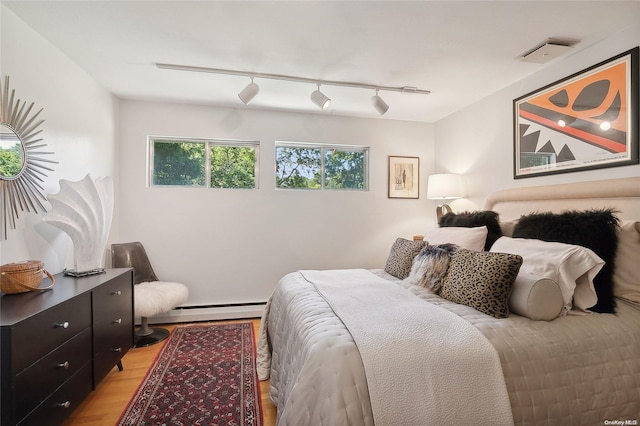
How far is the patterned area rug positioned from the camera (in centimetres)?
177

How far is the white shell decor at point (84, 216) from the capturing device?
199cm

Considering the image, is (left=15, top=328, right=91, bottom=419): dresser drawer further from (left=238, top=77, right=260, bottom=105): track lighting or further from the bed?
(left=238, top=77, right=260, bottom=105): track lighting

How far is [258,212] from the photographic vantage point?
11.7 feet

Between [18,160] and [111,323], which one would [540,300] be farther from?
[18,160]

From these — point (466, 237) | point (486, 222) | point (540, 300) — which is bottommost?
point (540, 300)

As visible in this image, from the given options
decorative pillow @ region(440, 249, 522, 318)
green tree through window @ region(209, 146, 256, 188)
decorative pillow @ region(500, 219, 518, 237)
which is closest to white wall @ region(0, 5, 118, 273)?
green tree through window @ region(209, 146, 256, 188)

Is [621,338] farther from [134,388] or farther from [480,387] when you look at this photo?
[134,388]

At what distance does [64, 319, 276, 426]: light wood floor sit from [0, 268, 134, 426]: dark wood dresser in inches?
6.5

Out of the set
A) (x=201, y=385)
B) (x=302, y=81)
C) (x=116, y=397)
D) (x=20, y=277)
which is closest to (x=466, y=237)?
(x=302, y=81)

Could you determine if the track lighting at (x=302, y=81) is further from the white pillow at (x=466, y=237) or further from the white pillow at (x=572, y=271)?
the white pillow at (x=572, y=271)

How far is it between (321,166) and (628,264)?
9.52 feet

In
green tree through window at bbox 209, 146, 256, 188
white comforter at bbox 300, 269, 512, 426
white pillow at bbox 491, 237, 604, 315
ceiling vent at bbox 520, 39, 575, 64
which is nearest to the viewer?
white comforter at bbox 300, 269, 512, 426

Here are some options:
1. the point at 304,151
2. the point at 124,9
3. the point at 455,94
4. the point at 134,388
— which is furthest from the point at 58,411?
the point at 455,94

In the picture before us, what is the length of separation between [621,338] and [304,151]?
10.5 feet
